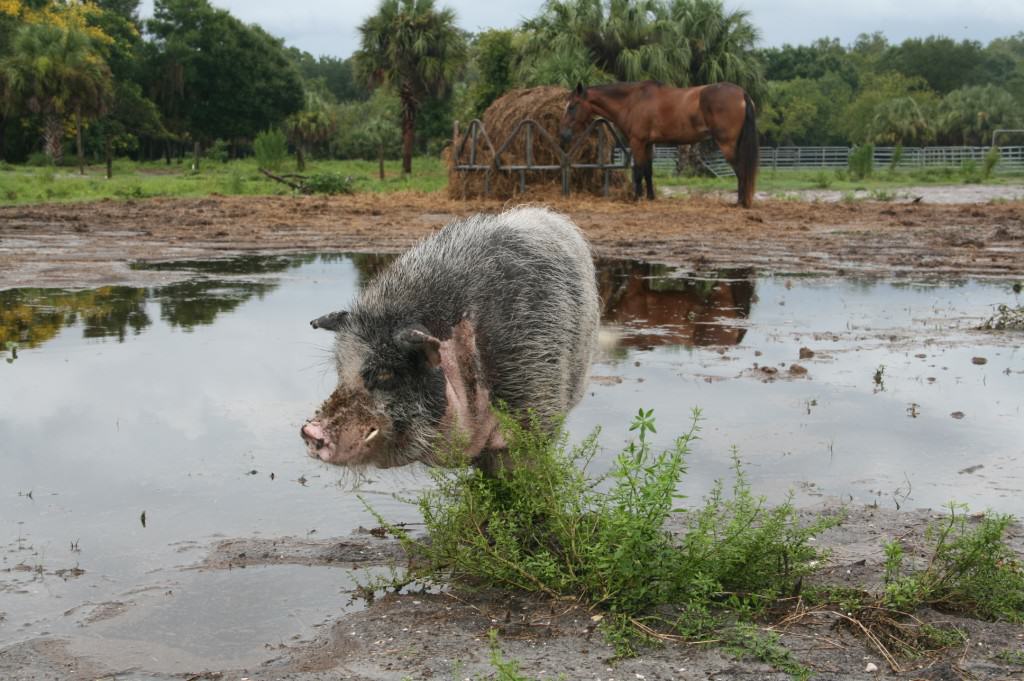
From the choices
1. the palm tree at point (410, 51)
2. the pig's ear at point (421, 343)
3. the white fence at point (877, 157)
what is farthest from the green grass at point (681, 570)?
the palm tree at point (410, 51)

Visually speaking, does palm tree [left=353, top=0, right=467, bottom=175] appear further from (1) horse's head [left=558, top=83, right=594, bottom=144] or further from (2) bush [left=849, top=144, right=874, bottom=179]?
(1) horse's head [left=558, top=83, right=594, bottom=144]

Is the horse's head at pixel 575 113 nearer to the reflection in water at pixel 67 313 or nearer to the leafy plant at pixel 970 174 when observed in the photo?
the reflection in water at pixel 67 313

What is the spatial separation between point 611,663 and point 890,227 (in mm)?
16381

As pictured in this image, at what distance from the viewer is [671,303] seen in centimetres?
1126

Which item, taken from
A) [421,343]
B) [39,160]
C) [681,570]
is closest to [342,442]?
[421,343]

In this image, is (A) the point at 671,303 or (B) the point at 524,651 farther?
(A) the point at 671,303

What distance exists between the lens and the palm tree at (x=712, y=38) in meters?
39.8

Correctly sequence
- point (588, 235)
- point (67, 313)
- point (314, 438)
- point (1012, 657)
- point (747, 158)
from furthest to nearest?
point (747, 158) → point (588, 235) → point (67, 313) → point (314, 438) → point (1012, 657)

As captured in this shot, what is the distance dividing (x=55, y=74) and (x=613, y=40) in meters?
23.5

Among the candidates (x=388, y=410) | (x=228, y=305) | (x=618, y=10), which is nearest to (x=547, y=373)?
(x=388, y=410)

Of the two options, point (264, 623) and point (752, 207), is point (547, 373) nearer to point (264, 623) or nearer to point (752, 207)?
point (264, 623)

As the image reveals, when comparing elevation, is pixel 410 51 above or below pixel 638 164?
above

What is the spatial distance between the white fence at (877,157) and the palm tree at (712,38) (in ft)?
11.4

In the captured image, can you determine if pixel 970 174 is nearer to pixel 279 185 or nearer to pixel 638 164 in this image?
pixel 638 164
